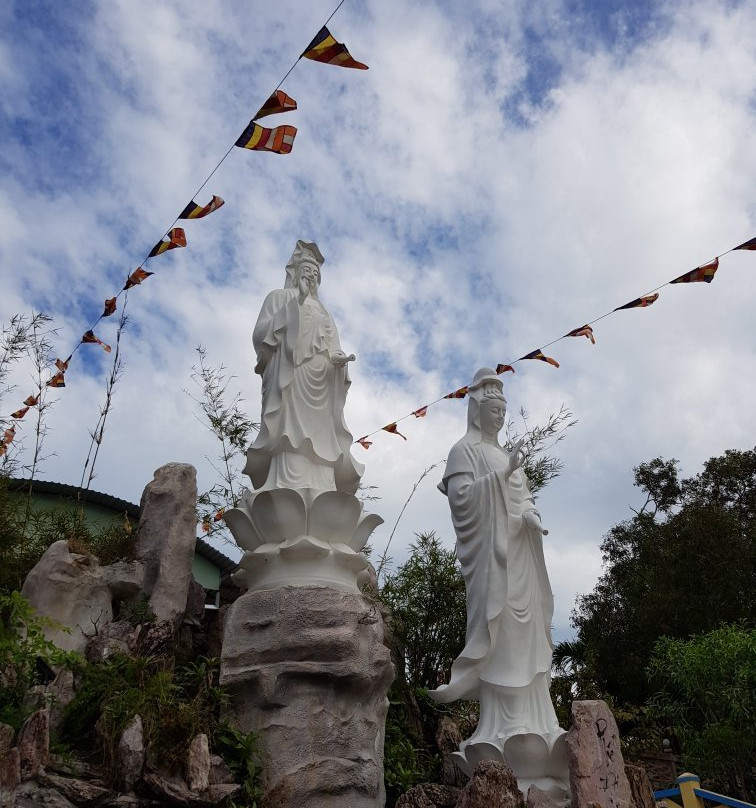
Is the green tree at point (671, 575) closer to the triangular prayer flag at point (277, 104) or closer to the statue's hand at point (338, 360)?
the statue's hand at point (338, 360)

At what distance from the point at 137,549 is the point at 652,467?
16.2 meters

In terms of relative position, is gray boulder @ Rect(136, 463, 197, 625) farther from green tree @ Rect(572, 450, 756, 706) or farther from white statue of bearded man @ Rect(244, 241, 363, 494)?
green tree @ Rect(572, 450, 756, 706)

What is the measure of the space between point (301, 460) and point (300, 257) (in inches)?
106

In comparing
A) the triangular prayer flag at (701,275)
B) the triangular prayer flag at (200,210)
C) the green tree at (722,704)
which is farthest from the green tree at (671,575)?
the triangular prayer flag at (200,210)

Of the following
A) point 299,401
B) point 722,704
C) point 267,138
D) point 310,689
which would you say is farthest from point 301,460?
point 722,704

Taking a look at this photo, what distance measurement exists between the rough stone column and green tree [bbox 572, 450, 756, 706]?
25.9ft

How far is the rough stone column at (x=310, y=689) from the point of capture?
668cm

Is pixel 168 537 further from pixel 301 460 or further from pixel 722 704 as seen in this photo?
pixel 722 704

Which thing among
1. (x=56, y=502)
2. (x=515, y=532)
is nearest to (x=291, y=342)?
(x=515, y=532)

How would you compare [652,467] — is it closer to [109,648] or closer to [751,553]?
[751,553]

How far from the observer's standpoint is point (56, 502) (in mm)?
13359

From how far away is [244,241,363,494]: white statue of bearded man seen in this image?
8398 mm

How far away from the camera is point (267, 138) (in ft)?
24.3

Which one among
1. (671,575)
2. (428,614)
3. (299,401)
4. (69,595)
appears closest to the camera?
(69,595)
